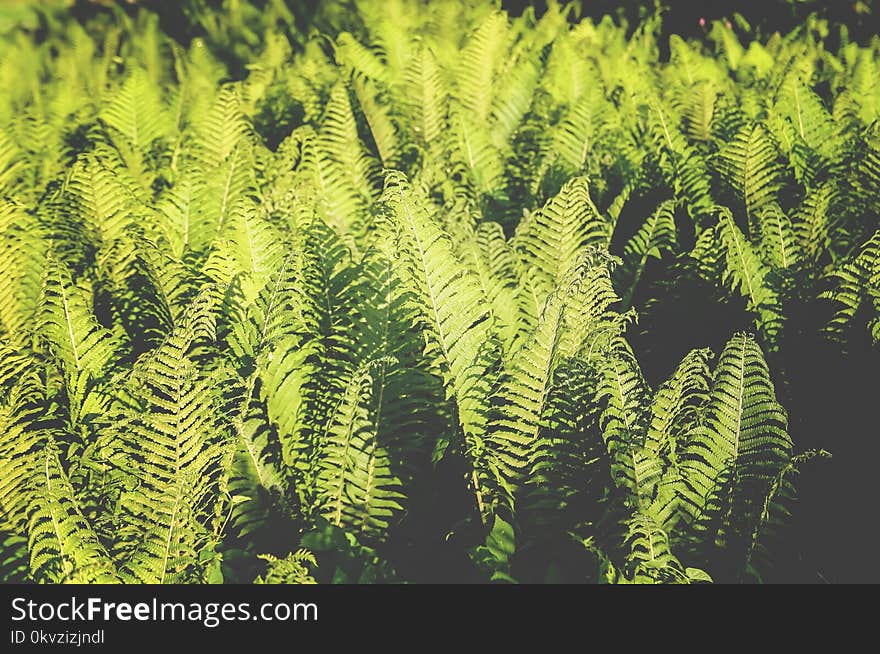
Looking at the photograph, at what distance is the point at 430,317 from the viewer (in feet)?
6.72

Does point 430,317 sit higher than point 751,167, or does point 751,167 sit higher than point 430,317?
point 751,167

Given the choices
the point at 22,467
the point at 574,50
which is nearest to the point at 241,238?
the point at 22,467

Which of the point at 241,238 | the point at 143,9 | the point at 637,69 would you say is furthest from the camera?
the point at 143,9

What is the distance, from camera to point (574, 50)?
3.84m

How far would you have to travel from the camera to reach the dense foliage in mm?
1742

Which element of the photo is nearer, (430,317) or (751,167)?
(430,317)

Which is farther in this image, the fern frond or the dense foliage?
the fern frond

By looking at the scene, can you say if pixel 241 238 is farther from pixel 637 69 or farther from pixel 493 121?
pixel 637 69

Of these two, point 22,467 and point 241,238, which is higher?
point 241,238

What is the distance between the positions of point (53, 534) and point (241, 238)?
3.25 feet

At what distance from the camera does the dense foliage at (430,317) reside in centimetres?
174

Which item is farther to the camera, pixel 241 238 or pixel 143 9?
pixel 143 9

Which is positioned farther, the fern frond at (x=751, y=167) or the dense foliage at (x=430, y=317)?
the fern frond at (x=751, y=167)
